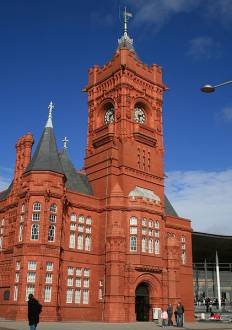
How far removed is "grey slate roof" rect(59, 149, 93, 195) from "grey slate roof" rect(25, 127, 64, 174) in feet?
15.7

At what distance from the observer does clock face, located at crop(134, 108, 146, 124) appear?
53987 millimetres

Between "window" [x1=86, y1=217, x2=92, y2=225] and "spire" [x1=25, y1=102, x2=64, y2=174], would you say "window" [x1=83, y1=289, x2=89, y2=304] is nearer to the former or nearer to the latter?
"window" [x1=86, y1=217, x2=92, y2=225]

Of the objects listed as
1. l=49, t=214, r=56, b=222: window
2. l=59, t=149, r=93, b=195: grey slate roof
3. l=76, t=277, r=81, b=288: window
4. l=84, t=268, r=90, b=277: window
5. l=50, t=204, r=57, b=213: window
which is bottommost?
l=76, t=277, r=81, b=288: window

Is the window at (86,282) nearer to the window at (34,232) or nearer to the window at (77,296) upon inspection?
the window at (77,296)

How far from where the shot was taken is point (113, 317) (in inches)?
1622

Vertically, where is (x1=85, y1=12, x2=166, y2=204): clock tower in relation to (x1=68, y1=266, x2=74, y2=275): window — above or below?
above

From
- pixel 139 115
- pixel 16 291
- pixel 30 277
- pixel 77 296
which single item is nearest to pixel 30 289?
pixel 30 277

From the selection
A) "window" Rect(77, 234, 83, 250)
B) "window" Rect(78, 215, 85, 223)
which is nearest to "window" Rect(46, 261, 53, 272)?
"window" Rect(77, 234, 83, 250)

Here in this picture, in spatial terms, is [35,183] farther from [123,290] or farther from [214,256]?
[214,256]

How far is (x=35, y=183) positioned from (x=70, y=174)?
9.00 meters

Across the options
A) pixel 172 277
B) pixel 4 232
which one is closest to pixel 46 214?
pixel 4 232

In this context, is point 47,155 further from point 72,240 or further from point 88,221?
point 72,240

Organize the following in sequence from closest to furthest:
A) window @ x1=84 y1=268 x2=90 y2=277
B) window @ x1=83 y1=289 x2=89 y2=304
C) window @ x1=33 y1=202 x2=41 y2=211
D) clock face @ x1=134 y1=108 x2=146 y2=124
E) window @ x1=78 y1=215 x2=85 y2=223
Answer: window @ x1=33 y1=202 x2=41 y2=211 < window @ x1=83 y1=289 x2=89 y2=304 < window @ x1=84 y1=268 x2=90 y2=277 < window @ x1=78 y1=215 x2=85 y2=223 < clock face @ x1=134 y1=108 x2=146 y2=124

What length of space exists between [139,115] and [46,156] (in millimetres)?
16605
